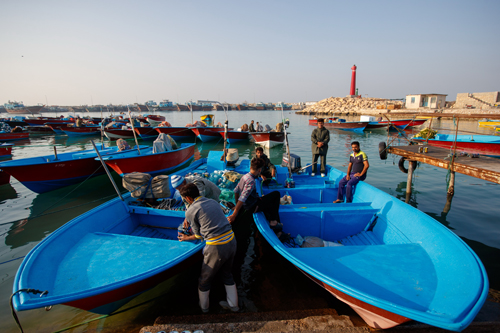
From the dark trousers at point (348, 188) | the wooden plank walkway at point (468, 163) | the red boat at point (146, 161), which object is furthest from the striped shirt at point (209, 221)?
the red boat at point (146, 161)

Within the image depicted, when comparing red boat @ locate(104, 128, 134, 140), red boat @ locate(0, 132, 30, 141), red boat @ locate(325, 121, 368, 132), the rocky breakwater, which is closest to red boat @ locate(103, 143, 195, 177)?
red boat @ locate(104, 128, 134, 140)

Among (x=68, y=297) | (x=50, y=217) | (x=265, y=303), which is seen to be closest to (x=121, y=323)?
(x=68, y=297)

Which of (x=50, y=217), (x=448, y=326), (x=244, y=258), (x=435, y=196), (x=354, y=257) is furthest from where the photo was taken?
(x=435, y=196)

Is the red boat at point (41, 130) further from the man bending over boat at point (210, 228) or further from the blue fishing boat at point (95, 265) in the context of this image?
the man bending over boat at point (210, 228)

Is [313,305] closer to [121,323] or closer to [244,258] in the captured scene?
[244,258]

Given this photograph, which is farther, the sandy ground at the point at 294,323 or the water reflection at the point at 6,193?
the water reflection at the point at 6,193

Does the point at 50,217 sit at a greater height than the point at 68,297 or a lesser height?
lesser

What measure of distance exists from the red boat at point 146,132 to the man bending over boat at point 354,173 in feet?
70.0

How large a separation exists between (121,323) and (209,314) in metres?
1.46

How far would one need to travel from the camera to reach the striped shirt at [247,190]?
438 centimetres

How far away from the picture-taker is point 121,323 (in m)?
3.91

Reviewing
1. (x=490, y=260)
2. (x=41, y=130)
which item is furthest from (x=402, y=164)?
(x=41, y=130)

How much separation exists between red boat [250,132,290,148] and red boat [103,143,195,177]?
783 centimetres

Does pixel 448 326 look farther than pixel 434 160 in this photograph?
No
